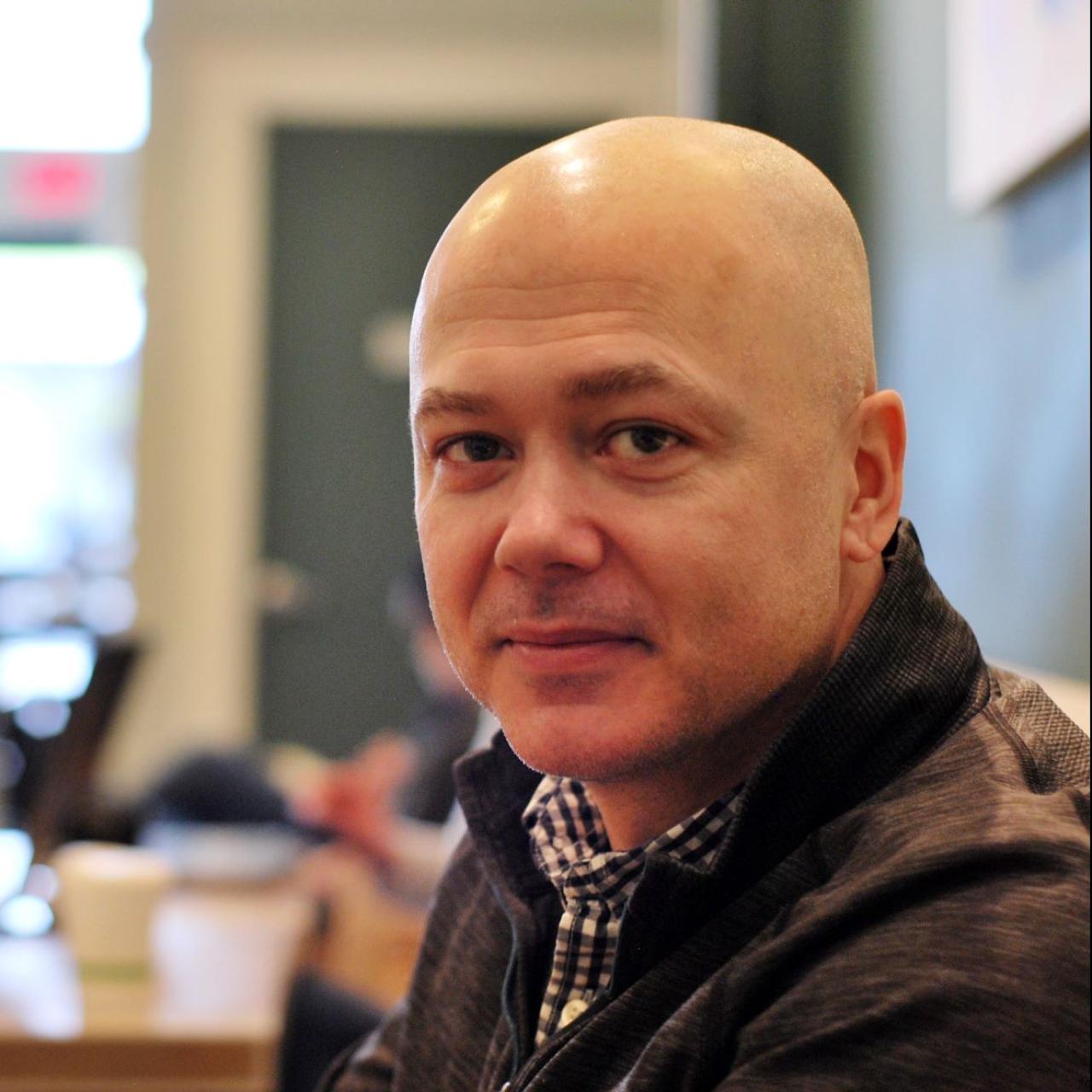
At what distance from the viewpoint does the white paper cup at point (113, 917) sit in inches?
79.5

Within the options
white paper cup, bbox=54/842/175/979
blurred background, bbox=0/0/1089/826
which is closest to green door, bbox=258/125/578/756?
blurred background, bbox=0/0/1089/826

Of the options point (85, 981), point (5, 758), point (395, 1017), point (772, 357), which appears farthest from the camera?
point (5, 758)

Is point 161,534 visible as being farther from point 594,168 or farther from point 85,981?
point 594,168

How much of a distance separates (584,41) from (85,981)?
3.93 meters

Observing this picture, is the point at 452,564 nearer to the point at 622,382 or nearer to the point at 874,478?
the point at 622,382

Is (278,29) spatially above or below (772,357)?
above

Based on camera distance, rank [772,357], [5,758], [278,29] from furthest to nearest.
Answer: [278,29] → [5,758] → [772,357]

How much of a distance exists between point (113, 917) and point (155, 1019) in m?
0.26

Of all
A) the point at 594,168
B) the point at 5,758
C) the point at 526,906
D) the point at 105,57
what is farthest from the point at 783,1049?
the point at 105,57

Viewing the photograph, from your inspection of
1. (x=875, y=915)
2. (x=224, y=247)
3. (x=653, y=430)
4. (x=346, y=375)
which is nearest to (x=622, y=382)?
(x=653, y=430)

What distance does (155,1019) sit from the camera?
5.94 feet

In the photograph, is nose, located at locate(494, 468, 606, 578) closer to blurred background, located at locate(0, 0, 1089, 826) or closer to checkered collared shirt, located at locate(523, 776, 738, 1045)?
checkered collared shirt, located at locate(523, 776, 738, 1045)

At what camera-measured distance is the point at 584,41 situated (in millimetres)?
5117

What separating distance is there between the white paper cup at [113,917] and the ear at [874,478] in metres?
1.37
